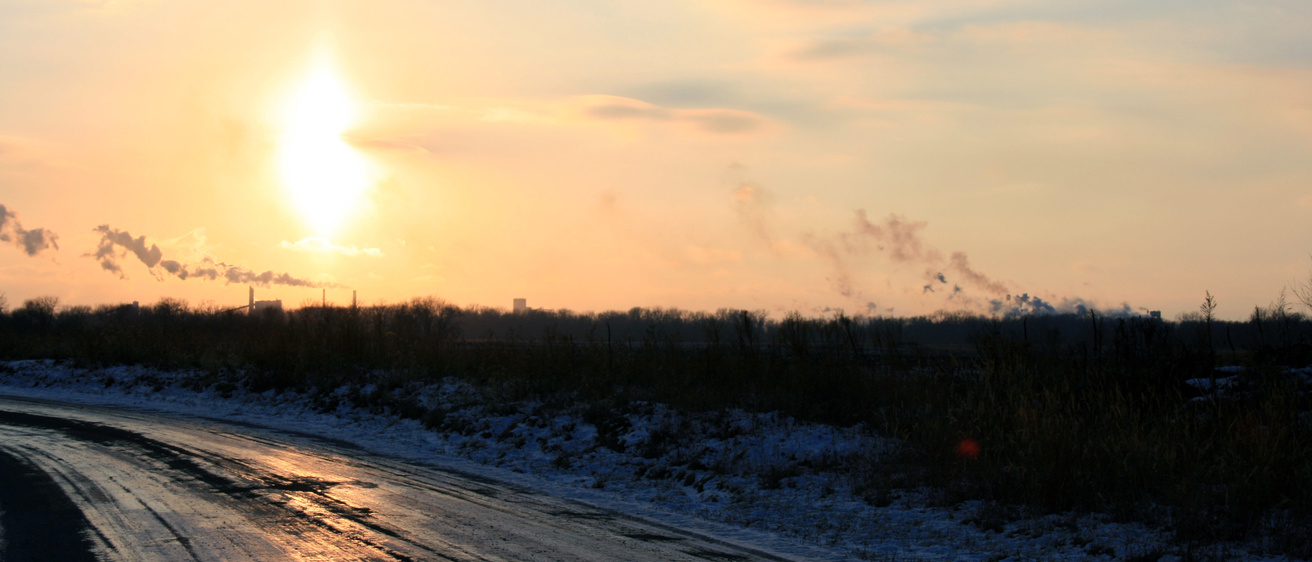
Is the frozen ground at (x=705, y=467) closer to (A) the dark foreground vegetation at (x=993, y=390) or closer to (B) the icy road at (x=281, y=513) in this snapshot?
(A) the dark foreground vegetation at (x=993, y=390)

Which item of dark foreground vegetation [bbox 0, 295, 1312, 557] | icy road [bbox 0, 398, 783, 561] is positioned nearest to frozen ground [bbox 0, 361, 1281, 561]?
dark foreground vegetation [bbox 0, 295, 1312, 557]

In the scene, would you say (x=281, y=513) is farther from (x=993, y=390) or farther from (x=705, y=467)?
(x=993, y=390)

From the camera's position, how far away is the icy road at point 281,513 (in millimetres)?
7309

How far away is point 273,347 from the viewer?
25.3 meters

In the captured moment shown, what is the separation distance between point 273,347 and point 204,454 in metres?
13.3

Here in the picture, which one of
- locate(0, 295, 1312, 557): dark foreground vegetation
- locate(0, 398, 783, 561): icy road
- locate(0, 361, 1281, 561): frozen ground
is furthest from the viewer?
locate(0, 295, 1312, 557): dark foreground vegetation

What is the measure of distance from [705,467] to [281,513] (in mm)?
6034

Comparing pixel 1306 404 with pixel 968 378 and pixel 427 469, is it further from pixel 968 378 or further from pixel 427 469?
pixel 427 469

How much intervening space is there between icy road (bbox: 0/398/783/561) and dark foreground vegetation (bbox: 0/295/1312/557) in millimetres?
3992

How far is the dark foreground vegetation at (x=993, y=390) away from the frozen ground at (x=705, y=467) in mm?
403

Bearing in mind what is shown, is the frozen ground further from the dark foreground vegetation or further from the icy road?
the icy road

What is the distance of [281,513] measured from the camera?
28.4 feet

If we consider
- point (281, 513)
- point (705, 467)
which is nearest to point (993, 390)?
point (705, 467)

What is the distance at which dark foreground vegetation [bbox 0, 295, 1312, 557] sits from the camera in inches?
366
